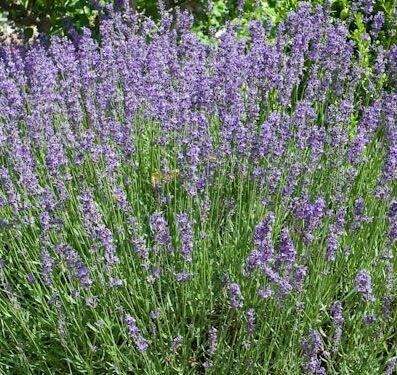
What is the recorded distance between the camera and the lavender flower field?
2.48 meters

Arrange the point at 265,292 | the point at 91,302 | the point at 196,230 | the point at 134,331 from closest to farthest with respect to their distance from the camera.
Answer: the point at 134,331
the point at 265,292
the point at 91,302
the point at 196,230

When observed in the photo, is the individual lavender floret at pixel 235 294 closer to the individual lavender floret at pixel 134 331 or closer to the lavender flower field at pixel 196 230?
the lavender flower field at pixel 196 230

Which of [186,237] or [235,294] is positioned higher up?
[186,237]

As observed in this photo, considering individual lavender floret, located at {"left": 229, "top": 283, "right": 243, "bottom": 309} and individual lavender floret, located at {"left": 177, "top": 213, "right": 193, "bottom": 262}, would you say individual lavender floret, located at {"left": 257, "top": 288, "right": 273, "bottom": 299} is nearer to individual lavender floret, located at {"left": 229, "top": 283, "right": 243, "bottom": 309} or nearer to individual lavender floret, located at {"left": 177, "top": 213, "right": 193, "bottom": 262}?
individual lavender floret, located at {"left": 229, "top": 283, "right": 243, "bottom": 309}

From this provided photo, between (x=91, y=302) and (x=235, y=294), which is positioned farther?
(x=91, y=302)

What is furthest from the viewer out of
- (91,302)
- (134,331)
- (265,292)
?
(91,302)

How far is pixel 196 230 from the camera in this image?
305 cm

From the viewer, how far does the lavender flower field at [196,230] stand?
2.48 metres

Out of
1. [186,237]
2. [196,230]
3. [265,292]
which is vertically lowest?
[196,230]

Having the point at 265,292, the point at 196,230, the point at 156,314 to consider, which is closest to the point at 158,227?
the point at 156,314

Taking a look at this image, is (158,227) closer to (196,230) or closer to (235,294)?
(235,294)

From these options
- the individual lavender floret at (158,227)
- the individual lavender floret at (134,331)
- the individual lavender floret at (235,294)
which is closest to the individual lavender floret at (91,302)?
the individual lavender floret at (134,331)

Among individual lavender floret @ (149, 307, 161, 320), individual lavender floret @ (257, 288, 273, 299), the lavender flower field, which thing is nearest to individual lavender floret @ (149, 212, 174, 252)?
the lavender flower field

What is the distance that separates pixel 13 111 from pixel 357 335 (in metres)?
1.98
